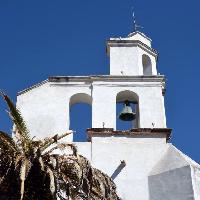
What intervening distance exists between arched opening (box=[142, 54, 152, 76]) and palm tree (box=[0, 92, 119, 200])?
Result: 7.86 metres

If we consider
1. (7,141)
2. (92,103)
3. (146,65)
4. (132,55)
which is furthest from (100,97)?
(7,141)

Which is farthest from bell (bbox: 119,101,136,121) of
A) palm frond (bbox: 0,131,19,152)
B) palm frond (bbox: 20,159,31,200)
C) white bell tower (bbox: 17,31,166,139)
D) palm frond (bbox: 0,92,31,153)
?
palm frond (bbox: 20,159,31,200)

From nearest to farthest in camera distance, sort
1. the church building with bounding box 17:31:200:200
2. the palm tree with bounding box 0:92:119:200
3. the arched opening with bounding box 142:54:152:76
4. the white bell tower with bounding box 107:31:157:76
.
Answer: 1. the palm tree with bounding box 0:92:119:200
2. the church building with bounding box 17:31:200:200
3. the white bell tower with bounding box 107:31:157:76
4. the arched opening with bounding box 142:54:152:76

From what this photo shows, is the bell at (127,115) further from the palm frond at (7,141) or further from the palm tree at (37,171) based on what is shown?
the palm frond at (7,141)

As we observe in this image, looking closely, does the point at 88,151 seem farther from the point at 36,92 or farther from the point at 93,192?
the point at 93,192

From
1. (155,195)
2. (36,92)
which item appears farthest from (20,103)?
(155,195)

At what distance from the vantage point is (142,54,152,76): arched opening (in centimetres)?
1875

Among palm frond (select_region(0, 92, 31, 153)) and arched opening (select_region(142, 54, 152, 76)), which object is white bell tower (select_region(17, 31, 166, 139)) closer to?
arched opening (select_region(142, 54, 152, 76))

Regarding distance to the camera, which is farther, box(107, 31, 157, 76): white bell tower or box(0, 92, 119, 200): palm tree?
box(107, 31, 157, 76): white bell tower

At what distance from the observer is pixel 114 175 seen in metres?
15.2

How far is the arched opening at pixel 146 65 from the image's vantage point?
61.5 ft

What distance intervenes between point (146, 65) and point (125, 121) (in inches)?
109

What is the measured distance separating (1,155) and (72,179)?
1.43 m

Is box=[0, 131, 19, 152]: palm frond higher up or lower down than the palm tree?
higher up
